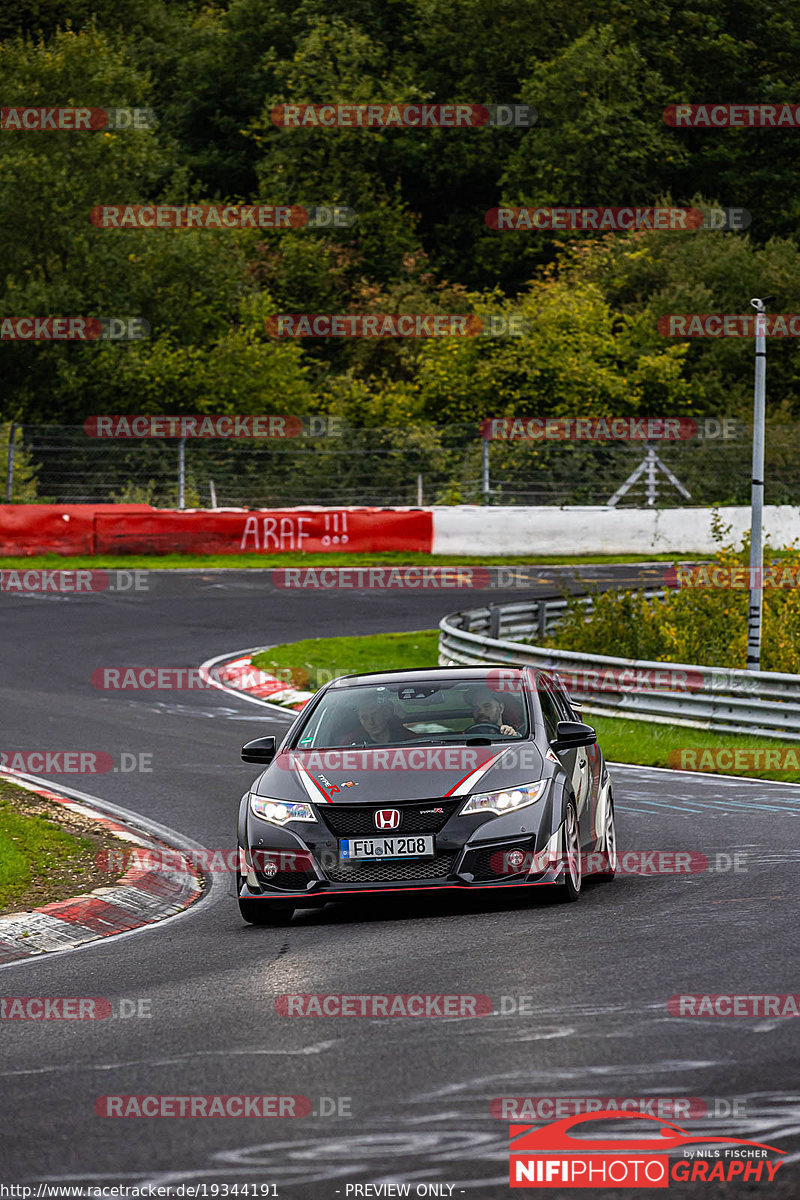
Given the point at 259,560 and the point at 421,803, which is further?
Answer: the point at 259,560

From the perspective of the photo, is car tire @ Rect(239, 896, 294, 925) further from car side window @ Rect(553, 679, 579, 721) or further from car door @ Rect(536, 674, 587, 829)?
car side window @ Rect(553, 679, 579, 721)

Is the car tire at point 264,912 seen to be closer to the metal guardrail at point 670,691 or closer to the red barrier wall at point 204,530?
the metal guardrail at point 670,691

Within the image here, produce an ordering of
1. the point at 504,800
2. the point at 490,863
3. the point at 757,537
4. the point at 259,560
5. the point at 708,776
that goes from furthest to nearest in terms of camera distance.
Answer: the point at 259,560 → the point at 757,537 → the point at 708,776 → the point at 504,800 → the point at 490,863

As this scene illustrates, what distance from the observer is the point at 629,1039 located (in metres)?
6.39

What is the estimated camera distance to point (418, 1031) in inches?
264

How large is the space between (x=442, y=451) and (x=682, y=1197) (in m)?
35.2

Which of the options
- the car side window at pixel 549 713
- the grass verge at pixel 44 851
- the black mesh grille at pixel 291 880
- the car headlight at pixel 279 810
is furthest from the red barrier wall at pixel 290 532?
the black mesh grille at pixel 291 880

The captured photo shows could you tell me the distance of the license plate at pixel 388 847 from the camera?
9.17 m

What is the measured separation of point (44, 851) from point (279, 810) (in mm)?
2946

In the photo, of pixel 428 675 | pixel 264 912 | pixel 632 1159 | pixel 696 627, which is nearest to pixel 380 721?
pixel 428 675

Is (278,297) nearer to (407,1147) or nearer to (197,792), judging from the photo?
(197,792)

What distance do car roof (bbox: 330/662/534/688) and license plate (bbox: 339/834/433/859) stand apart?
66.3 inches

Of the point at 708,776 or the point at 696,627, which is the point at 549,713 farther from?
the point at 696,627

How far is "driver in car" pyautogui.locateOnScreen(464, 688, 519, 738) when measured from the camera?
10266mm
